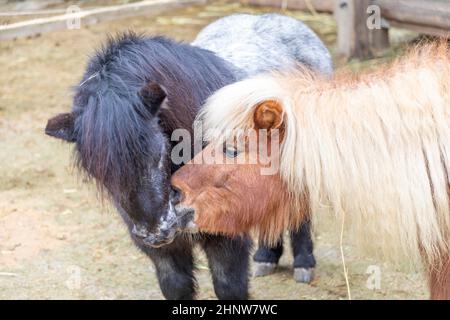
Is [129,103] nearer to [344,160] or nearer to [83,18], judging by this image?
[344,160]

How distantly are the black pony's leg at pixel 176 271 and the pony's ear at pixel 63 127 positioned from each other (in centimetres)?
105

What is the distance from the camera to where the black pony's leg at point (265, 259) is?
596 centimetres

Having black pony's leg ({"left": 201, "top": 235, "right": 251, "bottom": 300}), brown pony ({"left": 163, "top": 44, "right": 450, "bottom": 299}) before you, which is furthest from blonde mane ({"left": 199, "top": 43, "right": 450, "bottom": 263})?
black pony's leg ({"left": 201, "top": 235, "right": 251, "bottom": 300})

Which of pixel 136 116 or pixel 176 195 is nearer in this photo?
pixel 176 195

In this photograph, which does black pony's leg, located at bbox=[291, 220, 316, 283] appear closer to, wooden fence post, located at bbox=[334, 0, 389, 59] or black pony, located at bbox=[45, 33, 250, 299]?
black pony, located at bbox=[45, 33, 250, 299]

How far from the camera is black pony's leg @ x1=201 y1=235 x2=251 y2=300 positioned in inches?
185

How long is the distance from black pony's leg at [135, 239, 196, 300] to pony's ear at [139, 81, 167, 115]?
1159 millimetres

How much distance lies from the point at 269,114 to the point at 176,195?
0.64 meters

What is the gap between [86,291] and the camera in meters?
5.68

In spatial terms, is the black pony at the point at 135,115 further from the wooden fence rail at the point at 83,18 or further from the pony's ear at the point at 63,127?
the wooden fence rail at the point at 83,18

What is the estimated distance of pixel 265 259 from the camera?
597 centimetres

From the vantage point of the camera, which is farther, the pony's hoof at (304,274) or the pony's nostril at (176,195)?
the pony's hoof at (304,274)

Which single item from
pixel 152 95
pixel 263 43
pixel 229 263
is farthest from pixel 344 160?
pixel 263 43

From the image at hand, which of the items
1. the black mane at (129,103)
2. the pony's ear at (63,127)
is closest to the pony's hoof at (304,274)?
the black mane at (129,103)
